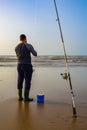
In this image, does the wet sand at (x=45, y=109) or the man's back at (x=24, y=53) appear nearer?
the wet sand at (x=45, y=109)

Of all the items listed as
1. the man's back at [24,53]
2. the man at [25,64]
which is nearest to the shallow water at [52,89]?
the man at [25,64]

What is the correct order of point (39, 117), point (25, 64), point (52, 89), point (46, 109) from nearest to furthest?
point (39, 117)
point (46, 109)
point (25, 64)
point (52, 89)

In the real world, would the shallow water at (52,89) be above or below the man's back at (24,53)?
below

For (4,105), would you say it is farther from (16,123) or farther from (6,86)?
(6,86)

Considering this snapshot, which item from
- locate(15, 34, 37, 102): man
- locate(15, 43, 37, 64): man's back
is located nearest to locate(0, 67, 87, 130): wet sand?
locate(15, 34, 37, 102): man

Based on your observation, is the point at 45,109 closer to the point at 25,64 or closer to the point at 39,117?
the point at 39,117

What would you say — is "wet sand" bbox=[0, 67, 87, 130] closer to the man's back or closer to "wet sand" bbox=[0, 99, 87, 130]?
"wet sand" bbox=[0, 99, 87, 130]

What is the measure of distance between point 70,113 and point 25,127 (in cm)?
129

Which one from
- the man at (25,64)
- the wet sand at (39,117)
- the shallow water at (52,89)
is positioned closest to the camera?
the wet sand at (39,117)

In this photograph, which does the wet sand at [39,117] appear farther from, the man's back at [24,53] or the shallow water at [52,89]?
the man's back at [24,53]

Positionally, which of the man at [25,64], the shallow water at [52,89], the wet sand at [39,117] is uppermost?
the man at [25,64]

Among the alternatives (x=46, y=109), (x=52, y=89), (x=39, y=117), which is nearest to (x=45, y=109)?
(x=46, y=109)

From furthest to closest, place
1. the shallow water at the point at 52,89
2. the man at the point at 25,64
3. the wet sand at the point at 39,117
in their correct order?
the shallow water at the point at 52,89 < the man at the point at 25,64 < the wet sand at the point at 39,117

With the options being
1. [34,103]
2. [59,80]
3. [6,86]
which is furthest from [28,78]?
[59,80]
